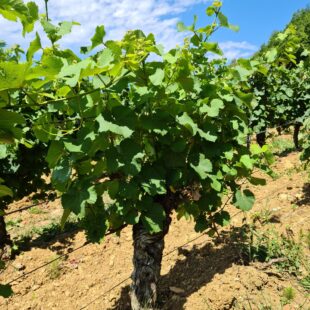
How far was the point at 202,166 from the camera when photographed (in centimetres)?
274

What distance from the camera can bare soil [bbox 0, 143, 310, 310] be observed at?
362 centimetres

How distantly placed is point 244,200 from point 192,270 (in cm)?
156

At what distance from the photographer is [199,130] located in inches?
105

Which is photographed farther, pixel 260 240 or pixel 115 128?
pixel 260 240

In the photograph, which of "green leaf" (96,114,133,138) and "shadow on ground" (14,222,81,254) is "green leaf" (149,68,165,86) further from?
Answer: "shadow on ground" (14,222,81,254)

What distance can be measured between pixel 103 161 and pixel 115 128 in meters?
0.64

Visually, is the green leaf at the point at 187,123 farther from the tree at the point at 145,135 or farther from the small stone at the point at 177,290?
the small stone at the point at 177,290

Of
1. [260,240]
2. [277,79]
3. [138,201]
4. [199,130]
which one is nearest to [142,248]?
[138,201]

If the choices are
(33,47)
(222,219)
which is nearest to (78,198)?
(33,47)

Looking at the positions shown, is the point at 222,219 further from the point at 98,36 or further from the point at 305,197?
the point at 305,197

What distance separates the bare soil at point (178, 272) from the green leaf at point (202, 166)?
1.38m

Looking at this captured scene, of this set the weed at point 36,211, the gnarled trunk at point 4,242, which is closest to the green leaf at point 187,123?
the gnarled trunk at point 4,242

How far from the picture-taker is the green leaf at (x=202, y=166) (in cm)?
270

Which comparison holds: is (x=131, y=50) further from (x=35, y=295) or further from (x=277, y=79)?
(x=277, y=79)
